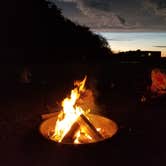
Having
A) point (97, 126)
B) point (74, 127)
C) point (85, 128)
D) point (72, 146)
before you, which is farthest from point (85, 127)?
point (72, 146)

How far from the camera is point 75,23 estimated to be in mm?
11555

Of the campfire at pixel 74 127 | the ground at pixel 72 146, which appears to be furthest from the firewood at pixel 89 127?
the ground at pixel 72 146

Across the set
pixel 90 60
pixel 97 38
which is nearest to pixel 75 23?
pixel 97 38

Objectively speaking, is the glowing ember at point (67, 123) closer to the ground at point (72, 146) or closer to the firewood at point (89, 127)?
the firewood at point (89, 127)

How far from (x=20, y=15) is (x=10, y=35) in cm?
82

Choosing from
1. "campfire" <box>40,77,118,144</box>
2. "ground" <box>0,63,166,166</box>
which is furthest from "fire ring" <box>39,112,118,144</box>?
"ground" <box>0,63,166,166</box>

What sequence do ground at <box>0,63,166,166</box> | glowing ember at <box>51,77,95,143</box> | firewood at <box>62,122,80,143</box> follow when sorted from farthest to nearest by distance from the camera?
glowing ember at <box>51,77,95,143</box>
firewood at <box>62,122,80,143</box>
ground at <box>0,63,166,166</box>

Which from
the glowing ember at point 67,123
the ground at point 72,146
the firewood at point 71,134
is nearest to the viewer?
the ground at point 72,146

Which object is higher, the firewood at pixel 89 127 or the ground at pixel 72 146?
the firewood at pixel 89 127

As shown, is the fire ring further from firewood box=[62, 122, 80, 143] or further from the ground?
the ground

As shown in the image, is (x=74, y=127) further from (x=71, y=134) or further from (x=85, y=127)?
(x=85, y=127)

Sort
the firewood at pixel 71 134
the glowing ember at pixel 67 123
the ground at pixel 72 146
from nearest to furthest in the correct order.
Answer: the ground at pixel 72 146, the firewood at pixel 71 134, the glowing ember at pixel 67 123

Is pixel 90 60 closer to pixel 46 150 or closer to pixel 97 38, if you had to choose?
pixel 97 38

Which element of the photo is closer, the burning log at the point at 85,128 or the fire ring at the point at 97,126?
the burning log at the point at 85,128
